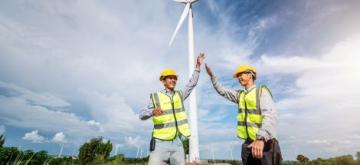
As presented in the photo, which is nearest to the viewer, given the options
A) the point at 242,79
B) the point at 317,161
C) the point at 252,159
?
the point at 252,159

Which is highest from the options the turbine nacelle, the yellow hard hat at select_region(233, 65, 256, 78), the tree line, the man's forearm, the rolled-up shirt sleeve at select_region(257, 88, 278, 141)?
the turbine nacelle

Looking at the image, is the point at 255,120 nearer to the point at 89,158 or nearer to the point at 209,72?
the point at 209,72

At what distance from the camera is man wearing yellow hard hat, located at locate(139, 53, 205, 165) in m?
4.53

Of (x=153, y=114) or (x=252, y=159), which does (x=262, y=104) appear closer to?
(x=252, y=159)

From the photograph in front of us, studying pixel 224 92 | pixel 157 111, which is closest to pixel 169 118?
pixel 157 111

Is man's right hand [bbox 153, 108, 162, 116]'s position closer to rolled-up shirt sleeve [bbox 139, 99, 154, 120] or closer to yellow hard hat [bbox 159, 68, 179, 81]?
rolled-up shirt sleeve [bbox 139, 99, 154, 120]

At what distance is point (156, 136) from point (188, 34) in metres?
17.2

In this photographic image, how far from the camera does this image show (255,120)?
4.29 m

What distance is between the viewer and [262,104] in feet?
13.7

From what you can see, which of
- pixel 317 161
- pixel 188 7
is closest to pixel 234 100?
pixel 317 161

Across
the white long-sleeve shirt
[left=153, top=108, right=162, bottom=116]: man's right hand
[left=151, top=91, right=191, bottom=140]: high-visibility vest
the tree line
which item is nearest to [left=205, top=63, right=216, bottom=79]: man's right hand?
the white long-sleeve shirt

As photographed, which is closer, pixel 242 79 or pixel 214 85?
pixel 242 79

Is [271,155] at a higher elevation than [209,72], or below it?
below

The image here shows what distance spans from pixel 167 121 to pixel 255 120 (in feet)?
5.42
